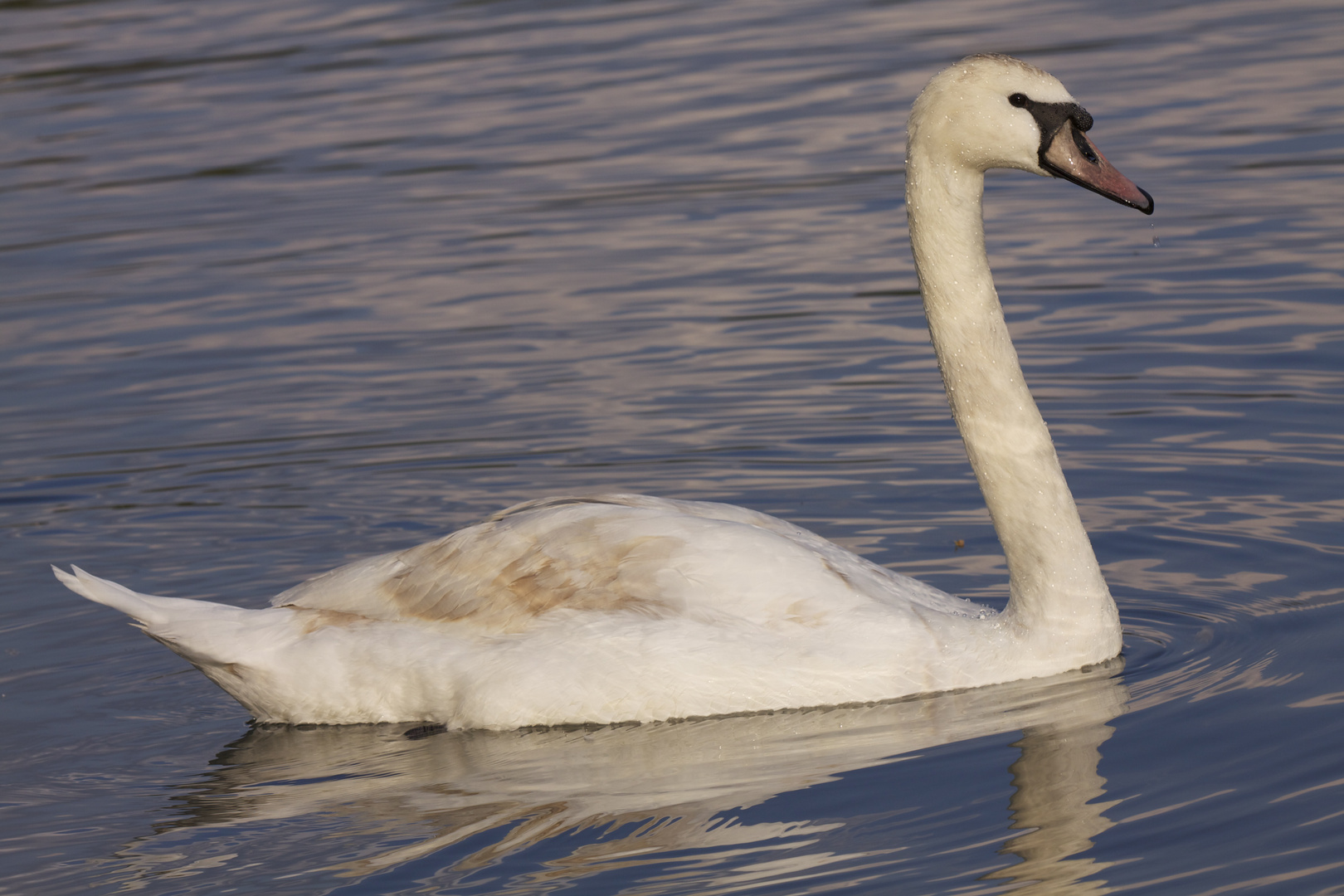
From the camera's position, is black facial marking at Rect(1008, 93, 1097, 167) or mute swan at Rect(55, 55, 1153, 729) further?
black facial marking at Rect(1008, 93, 1097, 167)

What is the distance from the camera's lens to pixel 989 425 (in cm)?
672

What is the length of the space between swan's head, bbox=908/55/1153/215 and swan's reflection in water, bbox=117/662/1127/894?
170 cm

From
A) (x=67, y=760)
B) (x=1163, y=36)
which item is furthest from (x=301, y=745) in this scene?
(x=1163, y=36)

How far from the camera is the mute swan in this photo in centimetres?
630

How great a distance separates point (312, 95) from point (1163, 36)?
837 centimetres

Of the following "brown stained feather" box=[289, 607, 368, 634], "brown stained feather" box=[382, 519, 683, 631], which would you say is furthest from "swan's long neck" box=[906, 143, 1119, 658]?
"brown stained feather" box=[289, 607, 368, 634]

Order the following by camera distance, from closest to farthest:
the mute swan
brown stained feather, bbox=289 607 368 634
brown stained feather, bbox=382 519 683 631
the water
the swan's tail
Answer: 1. the water
2. the mute swan
3. brown stained feather, bbox=382 519 683 631
4. the swan's tail
5. brown stained feather, bbox=289 607 368 634

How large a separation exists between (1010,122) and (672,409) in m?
3.97

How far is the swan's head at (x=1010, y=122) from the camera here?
6.47 metres

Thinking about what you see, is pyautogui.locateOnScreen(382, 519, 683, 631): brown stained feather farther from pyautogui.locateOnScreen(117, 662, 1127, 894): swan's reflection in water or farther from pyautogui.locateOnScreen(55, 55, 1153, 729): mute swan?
pyautogui.locateOnScreen(117, 662, 1127, 894): swan's reflection in water

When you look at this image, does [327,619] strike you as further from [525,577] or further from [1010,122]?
[1010,122]

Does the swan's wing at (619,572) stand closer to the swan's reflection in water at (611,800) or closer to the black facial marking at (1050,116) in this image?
the swan's reflection in water at (611,800)

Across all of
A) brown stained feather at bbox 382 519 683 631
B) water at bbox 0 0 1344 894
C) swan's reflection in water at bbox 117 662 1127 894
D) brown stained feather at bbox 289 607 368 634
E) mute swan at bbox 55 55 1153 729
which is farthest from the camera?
brown stained feather at bbox 289 607 368 634

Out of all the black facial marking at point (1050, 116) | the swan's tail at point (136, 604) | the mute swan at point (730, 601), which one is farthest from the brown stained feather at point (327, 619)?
the black facial marking at point (1050, 116)
